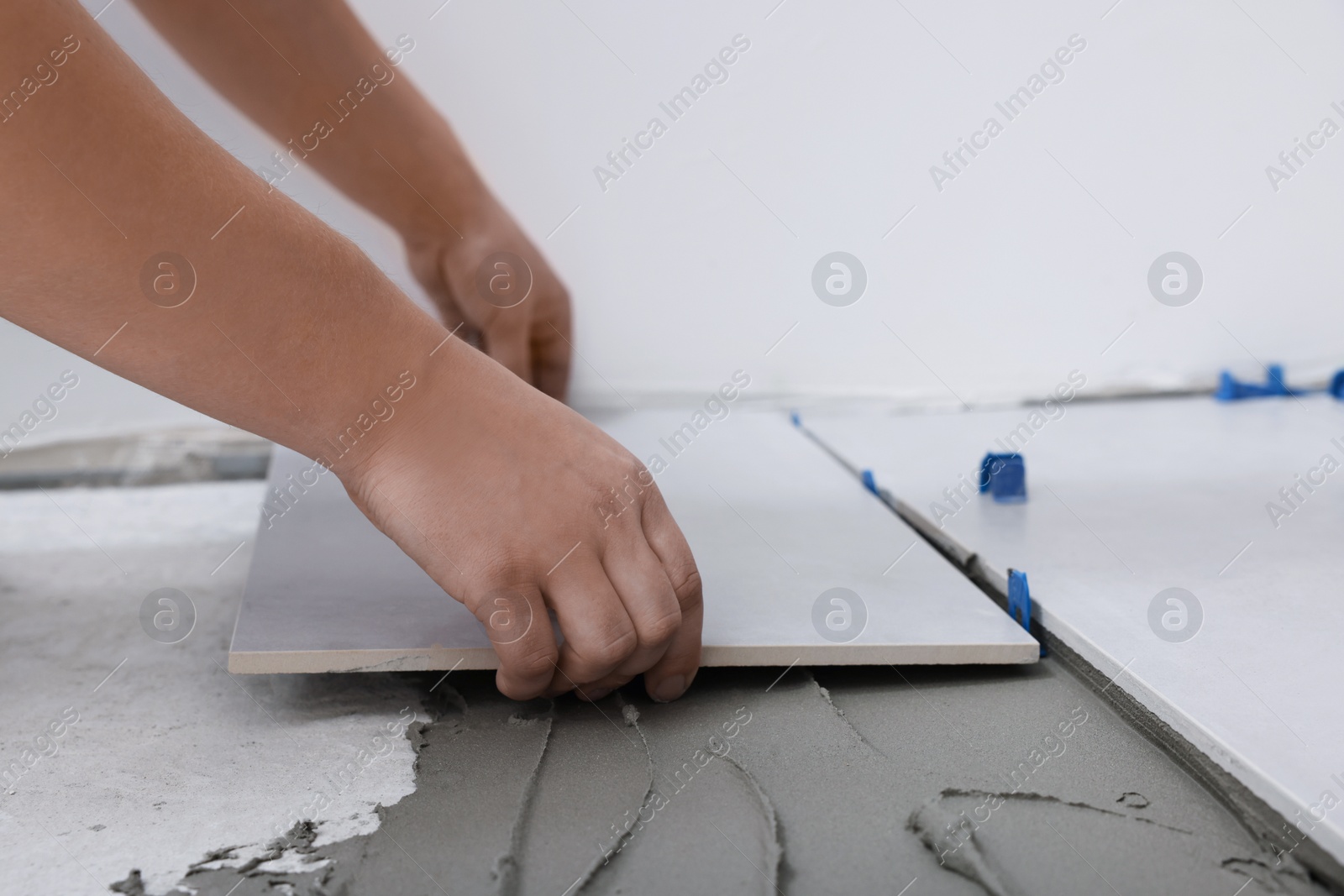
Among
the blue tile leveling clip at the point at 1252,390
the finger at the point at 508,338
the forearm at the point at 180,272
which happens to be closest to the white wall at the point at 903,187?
the blue tile leveling clip at the point at 1252,390

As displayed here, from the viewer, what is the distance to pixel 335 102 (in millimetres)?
1080

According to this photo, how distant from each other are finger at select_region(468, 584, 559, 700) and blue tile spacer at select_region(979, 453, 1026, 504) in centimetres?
62

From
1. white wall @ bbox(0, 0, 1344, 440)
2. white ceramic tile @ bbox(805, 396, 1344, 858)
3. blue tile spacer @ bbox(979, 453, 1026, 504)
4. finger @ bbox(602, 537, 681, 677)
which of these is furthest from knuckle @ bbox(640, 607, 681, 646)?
white wall @ bbox(0, 0, 1344, 440)

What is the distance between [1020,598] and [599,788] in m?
0.40

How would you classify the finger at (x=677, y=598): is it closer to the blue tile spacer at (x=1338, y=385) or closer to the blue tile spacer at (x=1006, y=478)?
the blue tile spacer at (x=1006, y=478)

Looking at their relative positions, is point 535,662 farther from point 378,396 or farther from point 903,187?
point 903,187

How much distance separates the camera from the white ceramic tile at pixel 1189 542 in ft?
1.83

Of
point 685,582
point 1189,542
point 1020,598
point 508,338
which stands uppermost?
point 1189,542

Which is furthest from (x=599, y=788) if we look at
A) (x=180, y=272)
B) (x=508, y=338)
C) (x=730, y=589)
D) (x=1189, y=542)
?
(x=508, y=338)

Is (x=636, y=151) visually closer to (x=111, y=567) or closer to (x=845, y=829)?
(x=111, y=567)

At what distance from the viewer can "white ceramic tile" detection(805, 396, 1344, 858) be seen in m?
0.56

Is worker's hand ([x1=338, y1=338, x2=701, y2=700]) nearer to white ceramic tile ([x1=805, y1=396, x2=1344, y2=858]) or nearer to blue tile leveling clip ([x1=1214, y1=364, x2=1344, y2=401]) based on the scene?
white ceramic tile ([x1=805, y1=396, x2=1344, y2=858])

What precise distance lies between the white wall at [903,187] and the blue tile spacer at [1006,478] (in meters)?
0.63

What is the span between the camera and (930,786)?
1.78ft
